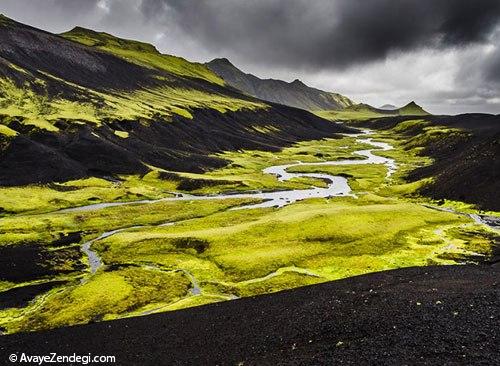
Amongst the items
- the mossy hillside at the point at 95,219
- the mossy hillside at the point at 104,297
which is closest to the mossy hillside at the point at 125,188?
the mossy hillside at the point at 95,219

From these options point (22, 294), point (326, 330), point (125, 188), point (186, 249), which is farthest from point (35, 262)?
point (125, 188)

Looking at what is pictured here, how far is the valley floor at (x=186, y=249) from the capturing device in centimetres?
6725

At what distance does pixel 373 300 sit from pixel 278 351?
40.5ft

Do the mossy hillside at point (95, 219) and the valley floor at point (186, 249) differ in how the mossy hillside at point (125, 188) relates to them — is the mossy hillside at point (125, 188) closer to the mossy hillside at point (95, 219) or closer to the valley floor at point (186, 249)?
the valley floor at point (186, 249)

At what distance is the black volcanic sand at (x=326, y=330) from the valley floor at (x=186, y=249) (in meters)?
10.9

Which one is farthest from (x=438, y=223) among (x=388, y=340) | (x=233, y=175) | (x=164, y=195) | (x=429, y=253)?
(x=233, y=175)

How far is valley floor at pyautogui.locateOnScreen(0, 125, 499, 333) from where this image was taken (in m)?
67.2

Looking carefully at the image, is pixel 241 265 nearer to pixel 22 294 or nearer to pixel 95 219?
pixel 22 294

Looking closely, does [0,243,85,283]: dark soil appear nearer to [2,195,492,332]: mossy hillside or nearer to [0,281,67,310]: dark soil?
[0,281,67,310]: dark soil

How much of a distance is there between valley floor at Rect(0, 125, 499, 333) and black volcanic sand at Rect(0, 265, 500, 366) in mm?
10857

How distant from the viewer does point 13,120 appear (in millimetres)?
196500

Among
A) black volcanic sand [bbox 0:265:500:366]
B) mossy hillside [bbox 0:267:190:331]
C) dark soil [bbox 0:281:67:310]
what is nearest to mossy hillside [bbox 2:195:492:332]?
mossy hillside [bbox 0:267:190:331]

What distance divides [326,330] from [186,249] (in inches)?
2081

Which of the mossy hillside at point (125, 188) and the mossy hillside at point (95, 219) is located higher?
the mossy hillside at point (125, 188)
